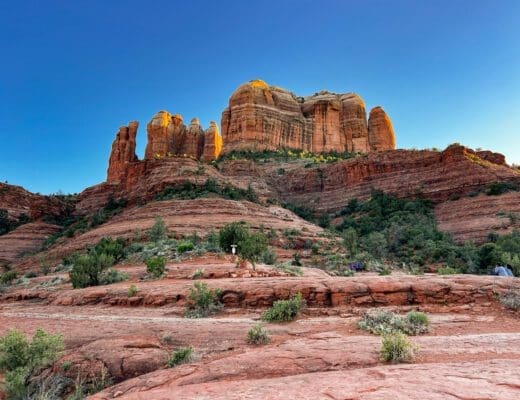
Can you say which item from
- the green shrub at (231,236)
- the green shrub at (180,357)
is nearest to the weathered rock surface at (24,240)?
the green shrub at (231,236)

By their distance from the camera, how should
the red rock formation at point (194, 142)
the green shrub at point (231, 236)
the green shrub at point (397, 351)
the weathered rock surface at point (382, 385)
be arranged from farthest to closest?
1. the red rock formation at point (194, 142)
2. the green shrub at point (231, 236)
3. the green shrub at point (397, 351)
4. the weathered rock surface at point (382, 385)

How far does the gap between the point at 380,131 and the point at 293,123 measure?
68.9ft

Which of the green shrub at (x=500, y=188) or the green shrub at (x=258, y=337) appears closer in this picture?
the green shrub at (x=258, y=337)

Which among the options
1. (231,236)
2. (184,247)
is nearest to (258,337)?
(231,236)

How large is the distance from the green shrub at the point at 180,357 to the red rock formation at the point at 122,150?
7565cm

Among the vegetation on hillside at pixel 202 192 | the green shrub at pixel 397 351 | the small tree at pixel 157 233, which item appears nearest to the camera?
the green shrub at pixel 397 351

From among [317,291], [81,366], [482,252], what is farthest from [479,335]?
[482,252]

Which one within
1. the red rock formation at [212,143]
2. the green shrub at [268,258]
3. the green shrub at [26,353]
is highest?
the red rock formation at [212,143]

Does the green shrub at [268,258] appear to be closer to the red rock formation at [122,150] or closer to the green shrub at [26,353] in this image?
the green shrub at [26,353]

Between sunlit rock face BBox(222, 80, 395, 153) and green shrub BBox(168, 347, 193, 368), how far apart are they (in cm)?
6592

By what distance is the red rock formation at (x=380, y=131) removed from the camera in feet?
264

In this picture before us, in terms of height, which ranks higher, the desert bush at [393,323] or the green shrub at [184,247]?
the green shrub at [184,247]

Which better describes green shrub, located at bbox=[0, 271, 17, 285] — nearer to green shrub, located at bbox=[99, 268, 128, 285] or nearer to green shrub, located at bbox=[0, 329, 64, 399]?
green shrub, located at bbox=[99, 268, 128, 285]

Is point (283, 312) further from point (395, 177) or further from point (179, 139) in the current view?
point (179, 139)
